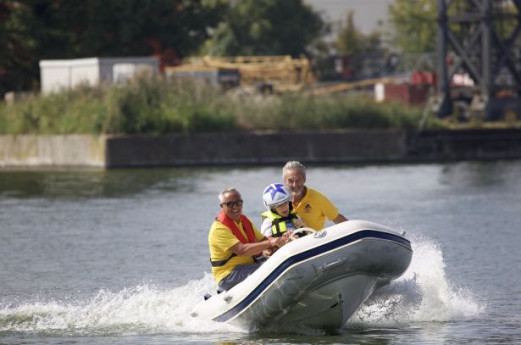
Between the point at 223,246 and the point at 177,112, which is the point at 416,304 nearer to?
the point at 223,246

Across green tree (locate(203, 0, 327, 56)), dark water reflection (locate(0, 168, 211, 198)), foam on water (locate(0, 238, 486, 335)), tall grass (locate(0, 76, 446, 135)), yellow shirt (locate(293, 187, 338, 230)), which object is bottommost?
dark water reflection (locate(0, 168, 211, 198))

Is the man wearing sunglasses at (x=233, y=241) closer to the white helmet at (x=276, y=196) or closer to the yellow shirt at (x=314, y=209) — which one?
the white helmet at (x=276, y=196)

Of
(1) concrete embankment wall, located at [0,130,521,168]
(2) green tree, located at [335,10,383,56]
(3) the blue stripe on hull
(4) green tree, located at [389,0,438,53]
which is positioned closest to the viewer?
(3) the blue stripe on hull

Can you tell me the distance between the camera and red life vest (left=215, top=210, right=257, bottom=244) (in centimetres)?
1628

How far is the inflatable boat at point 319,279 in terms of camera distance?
52.5ft

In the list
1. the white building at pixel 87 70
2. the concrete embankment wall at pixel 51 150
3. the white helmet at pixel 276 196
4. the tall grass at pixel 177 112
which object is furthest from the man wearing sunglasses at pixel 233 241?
the white building at pixel 87 70

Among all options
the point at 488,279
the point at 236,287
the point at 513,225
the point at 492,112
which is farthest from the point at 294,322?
the point at 492,112

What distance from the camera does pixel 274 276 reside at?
1616 cm

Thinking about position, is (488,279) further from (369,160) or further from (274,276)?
(369,160)

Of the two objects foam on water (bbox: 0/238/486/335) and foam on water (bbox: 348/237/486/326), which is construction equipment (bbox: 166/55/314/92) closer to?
foam on water (bbox: 0/238/486/335)

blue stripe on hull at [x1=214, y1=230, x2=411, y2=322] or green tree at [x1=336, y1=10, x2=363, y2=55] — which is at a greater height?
green tree at [x1=336, y1=10, x2=363, y2=55]

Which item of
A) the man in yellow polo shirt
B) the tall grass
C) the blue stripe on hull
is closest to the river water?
the blue stripe on hull

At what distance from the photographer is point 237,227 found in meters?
16.4

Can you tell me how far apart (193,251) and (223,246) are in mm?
9305
